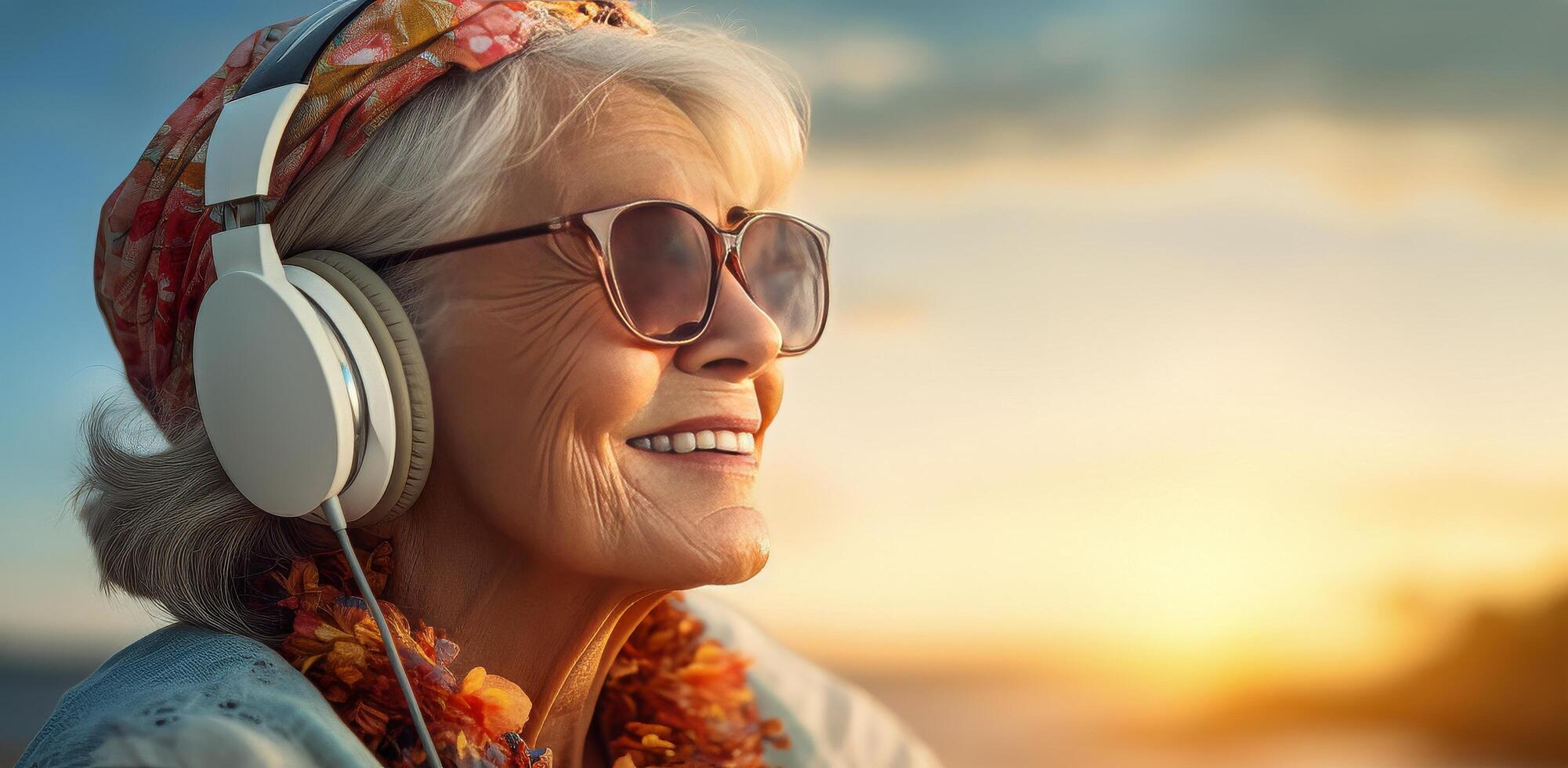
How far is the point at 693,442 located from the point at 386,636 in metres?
0.45

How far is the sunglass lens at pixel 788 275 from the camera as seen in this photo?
1.79 metres

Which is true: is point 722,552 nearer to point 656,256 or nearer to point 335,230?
point 656,256

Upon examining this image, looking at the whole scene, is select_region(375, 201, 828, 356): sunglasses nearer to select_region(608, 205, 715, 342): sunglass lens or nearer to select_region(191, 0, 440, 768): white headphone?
select_region(608, 205, 715, 342): sunglass lens

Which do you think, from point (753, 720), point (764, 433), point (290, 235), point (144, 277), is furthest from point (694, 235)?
point (753, 720)

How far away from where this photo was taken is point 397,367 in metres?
1.49

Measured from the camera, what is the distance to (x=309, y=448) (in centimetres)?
141

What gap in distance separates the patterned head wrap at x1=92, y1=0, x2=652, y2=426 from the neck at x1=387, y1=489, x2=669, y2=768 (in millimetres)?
386

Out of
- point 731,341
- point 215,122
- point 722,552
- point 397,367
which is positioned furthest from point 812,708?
point 215,122

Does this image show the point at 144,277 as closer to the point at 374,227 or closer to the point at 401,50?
the point at 374,227

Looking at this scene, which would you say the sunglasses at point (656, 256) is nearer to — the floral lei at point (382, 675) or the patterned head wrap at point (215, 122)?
the patterned head wrap at point (215, 122)

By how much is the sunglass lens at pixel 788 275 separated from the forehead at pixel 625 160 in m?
0.08

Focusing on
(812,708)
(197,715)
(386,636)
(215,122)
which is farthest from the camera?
(812,708)

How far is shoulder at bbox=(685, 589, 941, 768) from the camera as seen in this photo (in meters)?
2.31

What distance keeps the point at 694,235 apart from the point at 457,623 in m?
0.59
